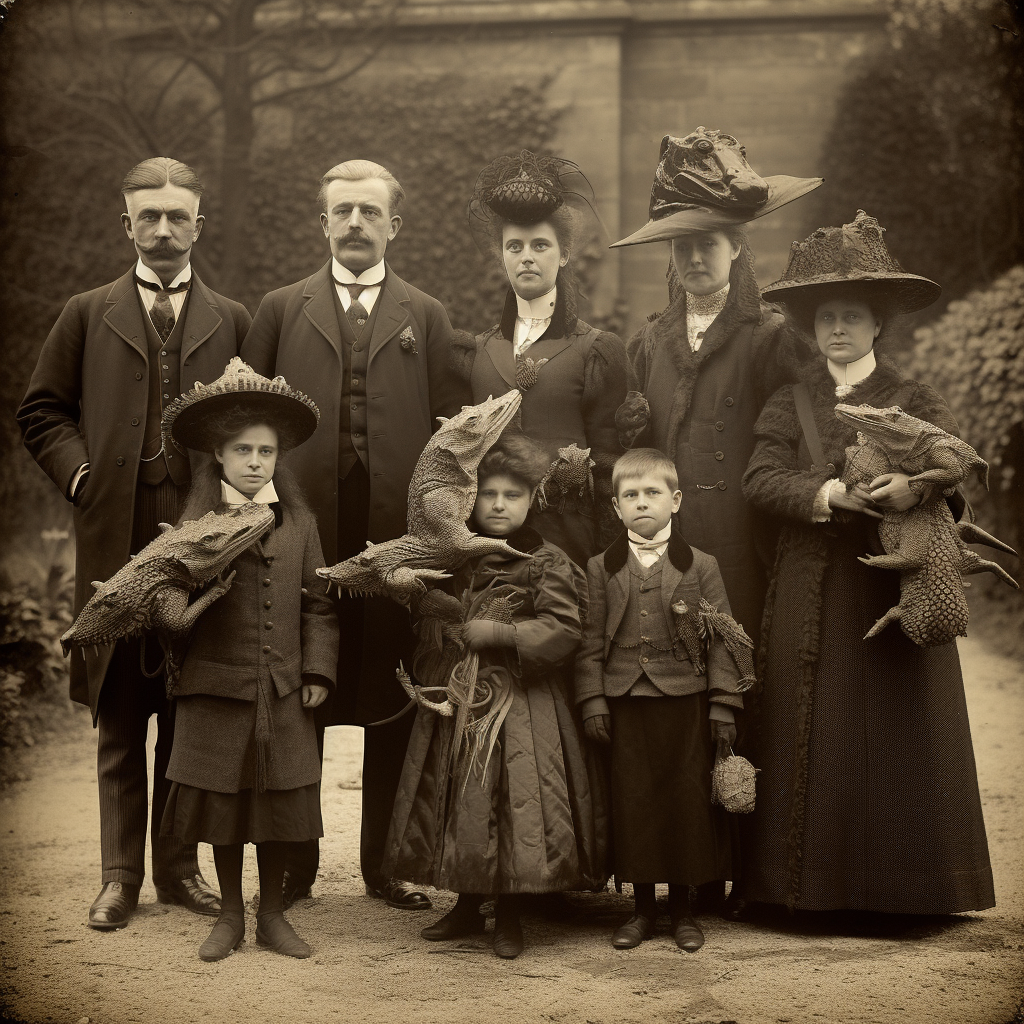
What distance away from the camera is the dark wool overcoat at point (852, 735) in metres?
4.16

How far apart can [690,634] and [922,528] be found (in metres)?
0.84

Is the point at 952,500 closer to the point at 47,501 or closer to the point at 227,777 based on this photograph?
the point at 227,777

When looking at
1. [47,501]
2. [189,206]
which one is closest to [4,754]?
[47,501]

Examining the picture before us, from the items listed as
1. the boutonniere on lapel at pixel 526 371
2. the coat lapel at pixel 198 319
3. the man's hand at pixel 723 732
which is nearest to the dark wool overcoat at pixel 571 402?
the boutonniere on lapel at pixel 526 371

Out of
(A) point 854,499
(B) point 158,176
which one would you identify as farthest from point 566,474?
(B) point 158,176

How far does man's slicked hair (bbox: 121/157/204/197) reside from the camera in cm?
456

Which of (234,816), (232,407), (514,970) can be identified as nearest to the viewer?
(514,970)

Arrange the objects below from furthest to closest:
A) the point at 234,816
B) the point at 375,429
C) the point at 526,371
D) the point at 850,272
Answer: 1. the point at 375,429
2. the point at 526,371
3. the point at 850,272
4. the point at 234,816

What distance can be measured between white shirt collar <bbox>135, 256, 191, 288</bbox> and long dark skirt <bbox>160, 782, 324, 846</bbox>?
1.89 m

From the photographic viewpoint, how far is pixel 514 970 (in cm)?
387

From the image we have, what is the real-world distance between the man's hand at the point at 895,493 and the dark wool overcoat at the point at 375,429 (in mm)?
1587

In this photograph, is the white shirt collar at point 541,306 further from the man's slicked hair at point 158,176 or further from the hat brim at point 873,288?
the man's slicked hair at point 158,176

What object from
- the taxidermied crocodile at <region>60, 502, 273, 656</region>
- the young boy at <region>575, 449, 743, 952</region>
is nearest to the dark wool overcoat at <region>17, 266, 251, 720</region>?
the taxidermied crocodile at <region>60, 502, 273, 656</region>

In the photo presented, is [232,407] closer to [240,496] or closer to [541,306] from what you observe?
[240,496]
